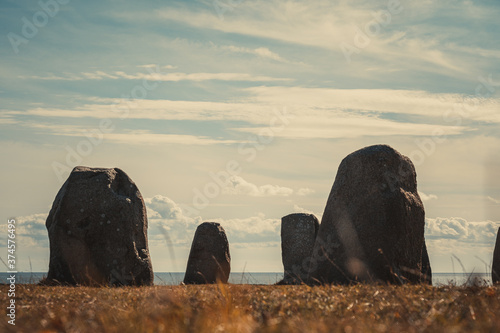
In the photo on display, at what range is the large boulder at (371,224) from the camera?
10.9 meters

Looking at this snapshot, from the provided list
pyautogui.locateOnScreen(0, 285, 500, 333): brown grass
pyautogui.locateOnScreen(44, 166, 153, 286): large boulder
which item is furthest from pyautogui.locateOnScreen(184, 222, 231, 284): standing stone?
pyautogui.locateOnScreen(0, 285, 500, 333): brown grass

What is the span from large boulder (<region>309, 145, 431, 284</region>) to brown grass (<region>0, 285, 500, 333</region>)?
200 centimetres

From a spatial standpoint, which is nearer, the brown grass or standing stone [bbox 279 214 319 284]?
the brown grass

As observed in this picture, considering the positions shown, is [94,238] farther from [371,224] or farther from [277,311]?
[277,311]

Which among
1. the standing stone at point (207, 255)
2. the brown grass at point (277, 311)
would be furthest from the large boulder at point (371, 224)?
the standing stone at point (207, 255)

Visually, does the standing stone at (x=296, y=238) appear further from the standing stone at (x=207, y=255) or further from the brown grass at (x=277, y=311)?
Answer: the brown grass at (x=277, y=311)

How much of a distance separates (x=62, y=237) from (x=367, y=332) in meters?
10.7

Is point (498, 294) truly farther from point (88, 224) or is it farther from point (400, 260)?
point (88, 224)

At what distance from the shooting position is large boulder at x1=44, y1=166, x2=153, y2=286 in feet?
44.3

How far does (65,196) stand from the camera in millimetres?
13820

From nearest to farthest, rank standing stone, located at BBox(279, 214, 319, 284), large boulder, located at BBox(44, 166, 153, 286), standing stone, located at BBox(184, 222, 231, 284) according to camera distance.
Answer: large boulder, located at BBox(44, 166, 153, 286) → standing stone, located at BBox(184, 222, 231, 284) → standing stone, located at BBox(279, 214, 319, 284)

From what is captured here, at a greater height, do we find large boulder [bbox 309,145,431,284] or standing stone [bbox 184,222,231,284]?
large boulder [bbox 309,145,431,284]

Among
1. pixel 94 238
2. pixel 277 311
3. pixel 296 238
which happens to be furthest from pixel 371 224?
pixel 296 238

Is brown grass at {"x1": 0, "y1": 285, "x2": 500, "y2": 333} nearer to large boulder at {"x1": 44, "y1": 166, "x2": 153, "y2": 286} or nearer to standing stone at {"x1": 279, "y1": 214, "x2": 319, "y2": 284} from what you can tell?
large boulder at {"x1": 44, "y1": 166, "x2": 153, "y2": 286}
